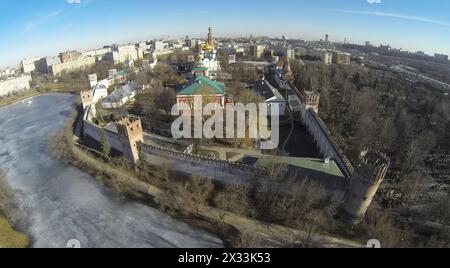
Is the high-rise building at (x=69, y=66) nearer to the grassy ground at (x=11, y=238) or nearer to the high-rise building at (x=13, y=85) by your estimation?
the high-rise building at (x=13, y=85)

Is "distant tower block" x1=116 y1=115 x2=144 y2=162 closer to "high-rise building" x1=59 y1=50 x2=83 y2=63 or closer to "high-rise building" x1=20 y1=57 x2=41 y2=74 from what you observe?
"high-rise building" x1=59 y1=50 x2=83 y2=63

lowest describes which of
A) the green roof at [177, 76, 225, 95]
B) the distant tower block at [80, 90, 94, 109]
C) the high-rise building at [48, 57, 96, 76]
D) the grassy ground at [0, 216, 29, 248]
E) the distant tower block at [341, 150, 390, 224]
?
the grassy ground at [0, 216, 29, 248]

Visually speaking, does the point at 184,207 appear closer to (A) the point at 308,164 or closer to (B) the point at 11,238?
(A) the point at 308,164

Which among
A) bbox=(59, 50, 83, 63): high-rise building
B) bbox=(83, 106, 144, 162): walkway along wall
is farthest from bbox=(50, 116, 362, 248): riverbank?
bbox=(59, 50, 83, 63): high-rise building

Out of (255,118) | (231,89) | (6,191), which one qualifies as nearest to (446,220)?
(255,118)

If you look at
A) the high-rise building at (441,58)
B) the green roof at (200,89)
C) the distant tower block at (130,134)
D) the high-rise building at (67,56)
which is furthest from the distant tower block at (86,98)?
the high-rise building at (441,58)

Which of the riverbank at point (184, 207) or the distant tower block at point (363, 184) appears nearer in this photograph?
the distant tower block at point (363, 184)
